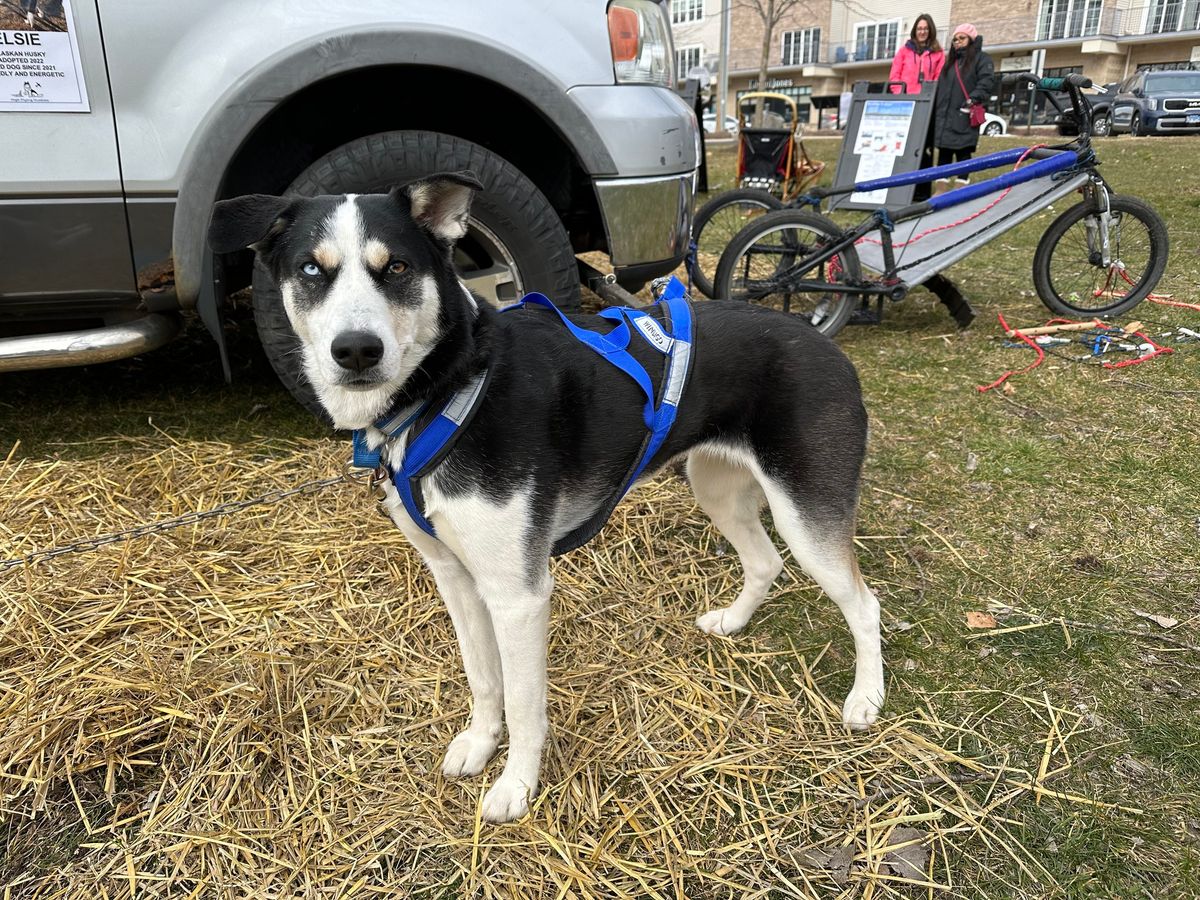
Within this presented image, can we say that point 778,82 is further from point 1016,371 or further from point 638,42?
point 638,42

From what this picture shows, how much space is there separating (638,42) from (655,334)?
2.10 m

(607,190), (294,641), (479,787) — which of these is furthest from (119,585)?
(607,190)

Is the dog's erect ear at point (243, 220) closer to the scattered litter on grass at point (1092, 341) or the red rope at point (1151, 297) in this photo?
the scattered litter on grass at point (1092, 341)

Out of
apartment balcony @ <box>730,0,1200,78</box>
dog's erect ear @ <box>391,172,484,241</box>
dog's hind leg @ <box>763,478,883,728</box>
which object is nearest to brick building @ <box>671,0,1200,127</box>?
apartment balcony @ <box>730,0,1200,78</box>

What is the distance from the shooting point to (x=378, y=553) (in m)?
3.17

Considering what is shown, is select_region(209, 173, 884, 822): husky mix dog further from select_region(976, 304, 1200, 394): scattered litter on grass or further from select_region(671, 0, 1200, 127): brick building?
select_region(671, 0, 1200, 127): brick building

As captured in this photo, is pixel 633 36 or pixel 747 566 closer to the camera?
pixel 747 566

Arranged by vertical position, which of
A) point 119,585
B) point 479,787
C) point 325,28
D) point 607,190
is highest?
→ point 325,28

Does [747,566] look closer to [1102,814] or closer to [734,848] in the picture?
[734,848]

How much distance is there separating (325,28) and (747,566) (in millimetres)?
2719

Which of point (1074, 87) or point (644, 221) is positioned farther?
point (1074, 87)

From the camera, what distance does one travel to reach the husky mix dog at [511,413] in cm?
188

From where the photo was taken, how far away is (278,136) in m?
3.51

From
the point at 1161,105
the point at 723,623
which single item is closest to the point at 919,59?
the point at 723,623
